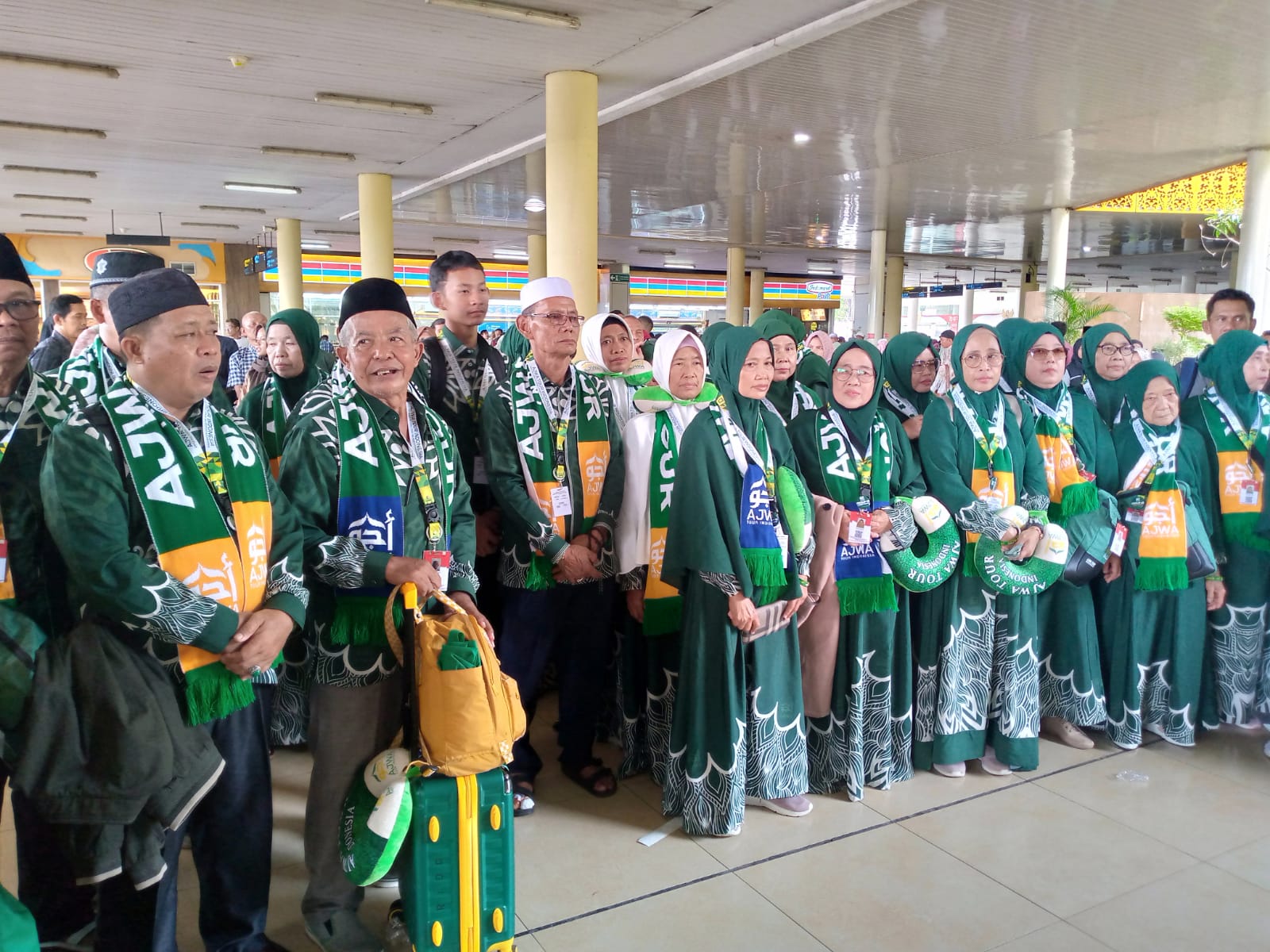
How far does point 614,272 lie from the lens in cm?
2362

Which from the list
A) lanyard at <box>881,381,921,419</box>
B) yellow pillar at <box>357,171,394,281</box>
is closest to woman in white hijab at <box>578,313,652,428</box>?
lanyard at <box>881,381,921,419</box>

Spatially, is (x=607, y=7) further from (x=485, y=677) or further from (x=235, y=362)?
(x=485, y=677)

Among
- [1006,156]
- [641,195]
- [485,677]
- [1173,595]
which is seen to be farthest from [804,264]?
[485,677]

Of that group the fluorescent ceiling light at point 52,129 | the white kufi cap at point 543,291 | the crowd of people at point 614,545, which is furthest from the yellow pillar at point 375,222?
the white kufi cap at point 543,291

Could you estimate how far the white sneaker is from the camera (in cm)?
308

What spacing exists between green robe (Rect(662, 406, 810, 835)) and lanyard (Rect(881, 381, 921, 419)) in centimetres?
87

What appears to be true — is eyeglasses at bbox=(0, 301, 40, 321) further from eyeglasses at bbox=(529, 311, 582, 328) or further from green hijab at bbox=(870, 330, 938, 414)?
green hijab at bbox=(870, 330, 938, 414)

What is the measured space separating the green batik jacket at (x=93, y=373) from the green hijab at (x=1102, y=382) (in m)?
3.43

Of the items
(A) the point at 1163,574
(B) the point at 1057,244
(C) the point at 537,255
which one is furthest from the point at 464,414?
(C) the point at 537,255

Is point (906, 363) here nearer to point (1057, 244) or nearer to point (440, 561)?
point (440, 561)

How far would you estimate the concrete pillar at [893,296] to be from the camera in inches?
730

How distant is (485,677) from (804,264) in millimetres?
23388

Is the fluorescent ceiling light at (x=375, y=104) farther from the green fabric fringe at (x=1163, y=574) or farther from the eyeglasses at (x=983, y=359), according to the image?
the green fabric fringe at (x=1163, y=574)

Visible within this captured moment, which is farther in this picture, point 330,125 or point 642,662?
point 330,125
